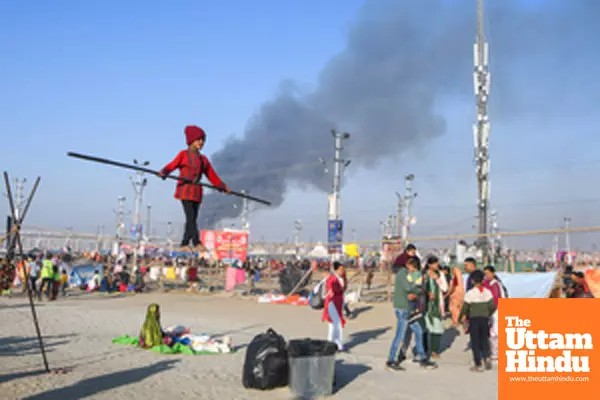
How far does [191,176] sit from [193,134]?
1.65ft

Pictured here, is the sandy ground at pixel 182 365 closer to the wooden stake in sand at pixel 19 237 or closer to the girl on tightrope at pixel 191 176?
the wooden stake in sand at pixel 19 237

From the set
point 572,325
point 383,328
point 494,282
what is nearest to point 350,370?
point 494,282

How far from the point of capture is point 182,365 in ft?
30.7

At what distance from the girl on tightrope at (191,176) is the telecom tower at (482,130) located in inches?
969

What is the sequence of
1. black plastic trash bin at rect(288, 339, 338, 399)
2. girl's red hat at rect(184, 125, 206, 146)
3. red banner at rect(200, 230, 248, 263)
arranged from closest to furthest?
girl's red hat at rect(184, 125, 206, 146) < black plastic trash bin at rect(288, 339, 338, 399) < red banner at rect(200, 230, 248, 263)

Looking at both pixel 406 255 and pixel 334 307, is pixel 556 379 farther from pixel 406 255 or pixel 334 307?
pixel 406 255

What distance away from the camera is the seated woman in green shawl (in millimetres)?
10781

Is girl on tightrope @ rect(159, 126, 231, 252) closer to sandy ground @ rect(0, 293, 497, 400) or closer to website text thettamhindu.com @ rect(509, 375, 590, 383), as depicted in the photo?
sandy ground @ rect(0, 293, 497, 400)

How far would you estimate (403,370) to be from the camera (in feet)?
30.0

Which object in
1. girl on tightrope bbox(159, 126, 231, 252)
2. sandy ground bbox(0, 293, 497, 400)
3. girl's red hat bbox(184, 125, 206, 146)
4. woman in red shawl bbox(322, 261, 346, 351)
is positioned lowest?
sandy ground bbox(0, 293, 497, 400)

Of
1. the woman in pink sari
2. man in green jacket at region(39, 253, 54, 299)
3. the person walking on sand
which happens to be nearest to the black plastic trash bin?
the person walking on sand

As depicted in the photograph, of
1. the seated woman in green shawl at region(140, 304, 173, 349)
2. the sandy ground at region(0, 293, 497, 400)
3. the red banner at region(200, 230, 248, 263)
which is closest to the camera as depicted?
the sandy ground at region(0, 293, 497, 400)

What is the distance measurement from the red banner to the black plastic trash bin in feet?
54.3

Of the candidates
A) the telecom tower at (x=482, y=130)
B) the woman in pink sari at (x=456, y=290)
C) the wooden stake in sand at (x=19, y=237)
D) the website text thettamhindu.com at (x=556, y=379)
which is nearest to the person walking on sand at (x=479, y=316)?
the woman in pink sari at (x=456, y=290)
